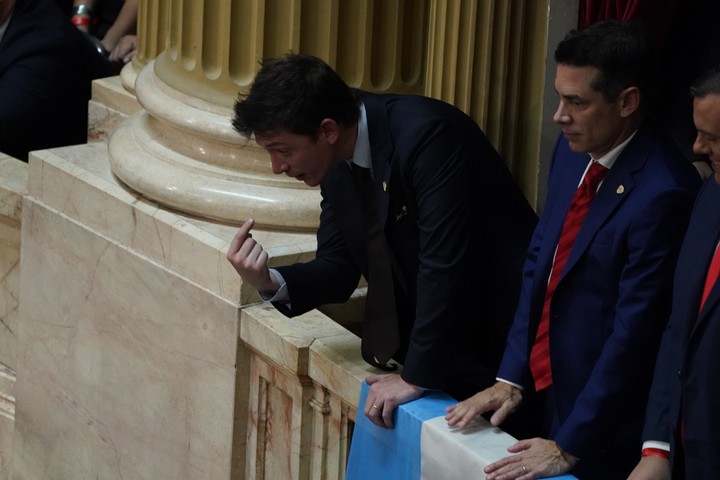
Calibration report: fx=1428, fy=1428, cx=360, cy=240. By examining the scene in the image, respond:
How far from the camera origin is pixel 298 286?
4086 mm

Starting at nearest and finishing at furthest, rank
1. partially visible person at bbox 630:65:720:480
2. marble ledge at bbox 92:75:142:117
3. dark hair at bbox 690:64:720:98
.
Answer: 1. dark hair at bbox 690:64:720:98
2. partially visible person at bbox 630:65:720:480
3. marble ledge at bbox 92:75:142:117

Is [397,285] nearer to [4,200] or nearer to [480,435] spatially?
[480,435]

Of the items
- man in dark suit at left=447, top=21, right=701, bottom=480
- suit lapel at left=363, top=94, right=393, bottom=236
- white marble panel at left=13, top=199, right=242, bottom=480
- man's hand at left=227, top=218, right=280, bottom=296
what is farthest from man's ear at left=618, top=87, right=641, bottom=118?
white marble panel at left=13, top=199, right=242, bottom=480

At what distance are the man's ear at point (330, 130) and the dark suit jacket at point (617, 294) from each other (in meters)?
0.62

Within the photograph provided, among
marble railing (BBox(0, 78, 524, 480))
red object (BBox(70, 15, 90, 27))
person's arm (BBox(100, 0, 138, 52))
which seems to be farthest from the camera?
red object (BBox(70, 15, 90, 27))

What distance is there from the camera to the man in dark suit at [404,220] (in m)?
3.75

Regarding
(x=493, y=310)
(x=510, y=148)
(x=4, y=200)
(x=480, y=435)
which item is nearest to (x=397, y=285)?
(x=493, y=310)

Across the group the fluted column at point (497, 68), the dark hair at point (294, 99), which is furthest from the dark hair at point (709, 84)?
the fluted column at point (497, 68)

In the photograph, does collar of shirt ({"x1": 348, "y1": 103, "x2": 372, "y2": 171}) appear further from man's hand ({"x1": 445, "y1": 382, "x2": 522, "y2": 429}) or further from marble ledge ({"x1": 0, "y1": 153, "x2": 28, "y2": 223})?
marble ledge ({"x1": 0, "y1": 153, "x2": 28, "y2": 223})

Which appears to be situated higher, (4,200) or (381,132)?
(381,132)

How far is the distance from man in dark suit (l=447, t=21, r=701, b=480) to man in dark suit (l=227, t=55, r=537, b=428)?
0.28 meters

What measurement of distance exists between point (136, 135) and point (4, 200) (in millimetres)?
870

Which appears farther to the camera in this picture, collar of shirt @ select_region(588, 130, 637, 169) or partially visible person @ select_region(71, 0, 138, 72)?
partially visible person @ select_region(71, 0, 138, 72)

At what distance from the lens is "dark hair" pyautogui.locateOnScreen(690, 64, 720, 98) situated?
303 centimetres
